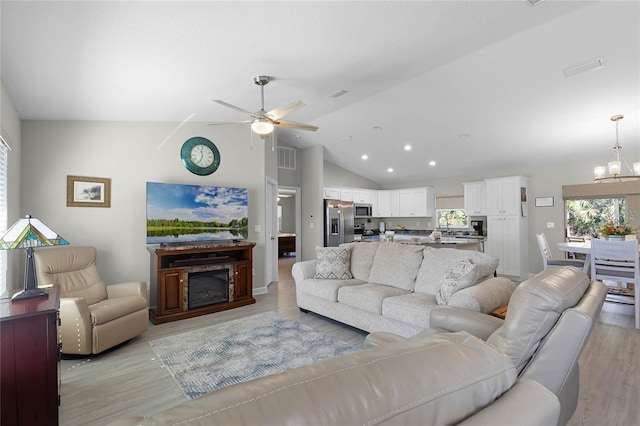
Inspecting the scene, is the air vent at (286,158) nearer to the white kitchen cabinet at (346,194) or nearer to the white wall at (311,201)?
the white wall at (311,201)

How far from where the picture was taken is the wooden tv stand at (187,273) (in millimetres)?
4020

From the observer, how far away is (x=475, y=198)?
7445 mm

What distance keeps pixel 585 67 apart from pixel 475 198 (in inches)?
159

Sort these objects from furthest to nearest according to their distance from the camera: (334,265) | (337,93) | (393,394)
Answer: (337,93) → (334,265) → (393,394)

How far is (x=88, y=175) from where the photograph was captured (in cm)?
407

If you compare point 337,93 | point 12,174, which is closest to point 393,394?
point 337,93

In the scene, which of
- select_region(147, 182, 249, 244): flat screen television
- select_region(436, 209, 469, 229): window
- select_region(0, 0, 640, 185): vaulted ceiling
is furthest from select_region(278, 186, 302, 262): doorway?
select_region(436, 209, 469, 229): window

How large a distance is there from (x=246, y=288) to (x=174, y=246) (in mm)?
1224

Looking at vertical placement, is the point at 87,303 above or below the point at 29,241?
below

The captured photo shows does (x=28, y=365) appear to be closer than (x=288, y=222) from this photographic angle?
Yes

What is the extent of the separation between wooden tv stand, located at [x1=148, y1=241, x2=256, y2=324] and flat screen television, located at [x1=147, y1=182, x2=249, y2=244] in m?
0.20

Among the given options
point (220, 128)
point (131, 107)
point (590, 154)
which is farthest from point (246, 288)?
point (590, 154)

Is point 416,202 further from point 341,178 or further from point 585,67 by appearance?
point 585,67

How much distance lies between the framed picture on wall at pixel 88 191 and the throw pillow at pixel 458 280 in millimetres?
4285
